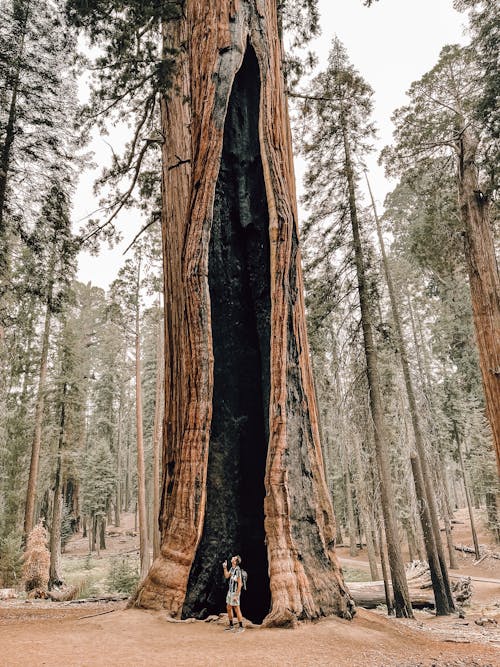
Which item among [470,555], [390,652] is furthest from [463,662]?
[470,555]

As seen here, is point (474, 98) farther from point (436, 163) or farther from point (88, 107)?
point (88, 107)

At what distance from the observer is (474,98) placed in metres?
8.64

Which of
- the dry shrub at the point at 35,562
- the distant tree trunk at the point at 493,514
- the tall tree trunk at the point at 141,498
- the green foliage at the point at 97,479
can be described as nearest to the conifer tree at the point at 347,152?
the tall tree trunk at the point at 141,498

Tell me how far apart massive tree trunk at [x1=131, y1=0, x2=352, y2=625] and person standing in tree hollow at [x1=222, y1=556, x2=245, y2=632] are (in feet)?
0.96

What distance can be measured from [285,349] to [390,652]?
8.77ft

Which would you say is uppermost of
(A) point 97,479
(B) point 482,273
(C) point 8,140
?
(C) point 8,140

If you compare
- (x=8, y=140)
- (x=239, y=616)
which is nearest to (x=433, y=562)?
(x=239, y=616)

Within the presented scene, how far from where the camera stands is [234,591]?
4.10 metres

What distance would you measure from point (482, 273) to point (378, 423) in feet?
15.5

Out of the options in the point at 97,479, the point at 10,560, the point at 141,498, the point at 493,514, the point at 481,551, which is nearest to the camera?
the point at 10,560

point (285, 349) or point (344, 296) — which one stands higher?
point (344, 296)

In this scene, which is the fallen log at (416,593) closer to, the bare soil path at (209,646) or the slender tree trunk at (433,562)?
the slender tree trunk at (433,562)

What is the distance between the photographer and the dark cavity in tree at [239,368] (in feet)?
15.5

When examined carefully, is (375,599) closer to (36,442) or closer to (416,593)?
(416,593)
